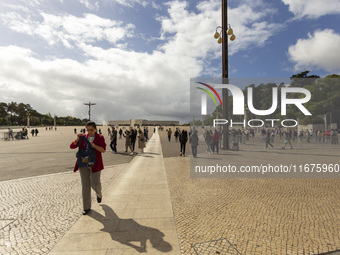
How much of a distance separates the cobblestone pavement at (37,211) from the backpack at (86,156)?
1.01m

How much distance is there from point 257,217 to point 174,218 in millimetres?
1557

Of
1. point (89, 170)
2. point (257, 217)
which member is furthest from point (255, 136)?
point (89, 170)

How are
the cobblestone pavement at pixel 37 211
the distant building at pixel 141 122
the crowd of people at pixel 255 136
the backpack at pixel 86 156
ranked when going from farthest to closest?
the distant building at pixel 141 122 → the crowd of people at pixel 255 136 → the backpack at pixel 86 156 → the cobblestone pavement at pixel 37 211

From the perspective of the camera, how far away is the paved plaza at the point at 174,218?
9.41 ft

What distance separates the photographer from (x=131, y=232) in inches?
128

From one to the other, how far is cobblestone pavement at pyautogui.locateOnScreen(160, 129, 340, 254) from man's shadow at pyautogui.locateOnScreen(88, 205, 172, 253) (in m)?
0.33

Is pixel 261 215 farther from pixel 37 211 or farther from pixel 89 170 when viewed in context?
pixel 37 211

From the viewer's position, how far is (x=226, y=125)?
45.2ft

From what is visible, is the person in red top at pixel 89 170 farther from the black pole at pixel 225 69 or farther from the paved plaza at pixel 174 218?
the black pole at pixel 225 69

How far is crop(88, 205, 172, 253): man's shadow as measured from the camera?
288cm

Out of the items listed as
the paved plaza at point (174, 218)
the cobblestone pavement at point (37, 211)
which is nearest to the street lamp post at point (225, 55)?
the paved plaza at point (174, 218)

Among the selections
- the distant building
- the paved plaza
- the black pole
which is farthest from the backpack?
the distant building

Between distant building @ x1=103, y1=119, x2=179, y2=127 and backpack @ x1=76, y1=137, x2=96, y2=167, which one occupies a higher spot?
distant building @ x1=103, y1=119, x2=179, y2=127

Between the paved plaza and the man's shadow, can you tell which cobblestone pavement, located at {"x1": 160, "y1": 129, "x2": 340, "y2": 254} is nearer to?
the paved plaza
